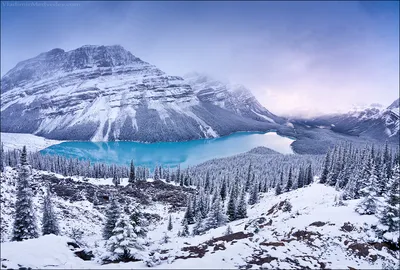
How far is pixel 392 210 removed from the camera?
2116 centimetres

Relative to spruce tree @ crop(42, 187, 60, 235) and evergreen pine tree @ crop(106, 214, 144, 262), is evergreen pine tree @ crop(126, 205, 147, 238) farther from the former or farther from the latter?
spruce tree @ crop(42, 187, 60, 235)

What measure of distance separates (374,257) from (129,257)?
18342 millimetres

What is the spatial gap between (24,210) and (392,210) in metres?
34.2

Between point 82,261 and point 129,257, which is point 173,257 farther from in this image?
point 82,261

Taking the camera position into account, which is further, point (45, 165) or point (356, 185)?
point (45, 165)

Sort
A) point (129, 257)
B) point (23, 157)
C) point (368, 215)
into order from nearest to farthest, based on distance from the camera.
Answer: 1. point (129, 257)
2. point (23, 157)
3. point (368, 215)

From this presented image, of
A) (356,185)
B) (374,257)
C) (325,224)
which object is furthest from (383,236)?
(356,185)

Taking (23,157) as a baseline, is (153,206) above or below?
below

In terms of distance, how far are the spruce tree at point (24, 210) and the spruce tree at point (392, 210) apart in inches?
1304

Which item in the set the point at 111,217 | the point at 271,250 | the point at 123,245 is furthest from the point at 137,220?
the point at 271,250

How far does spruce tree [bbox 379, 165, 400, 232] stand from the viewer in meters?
20.8

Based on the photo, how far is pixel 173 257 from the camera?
16.4 metres

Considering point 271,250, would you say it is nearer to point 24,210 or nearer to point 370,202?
point 370,202

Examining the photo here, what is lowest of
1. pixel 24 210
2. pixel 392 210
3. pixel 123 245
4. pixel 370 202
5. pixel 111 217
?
pixel 111 217
